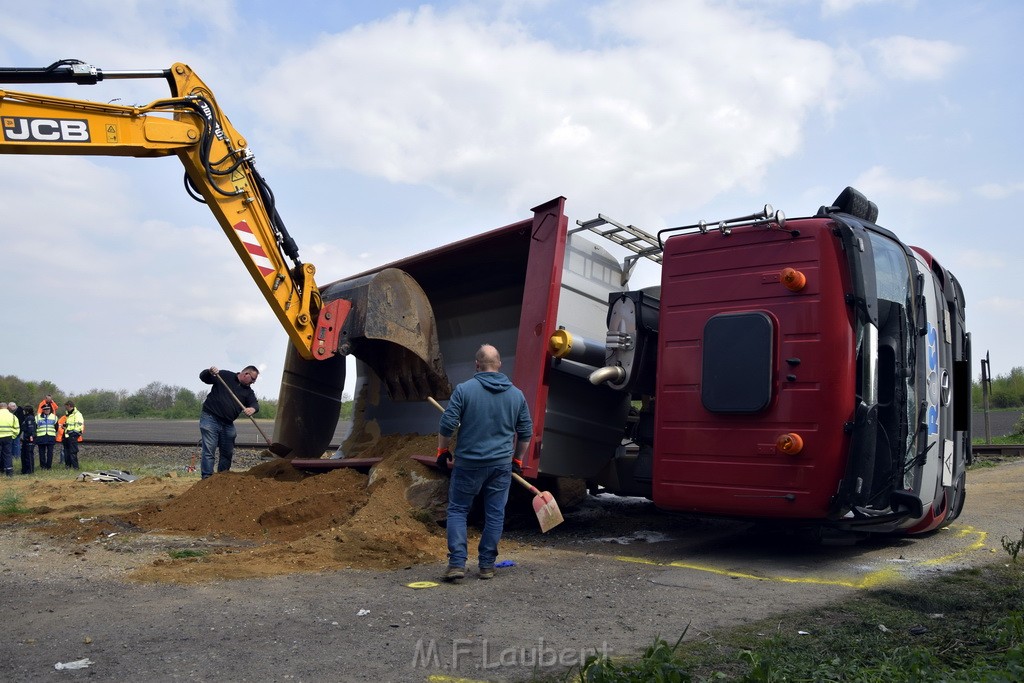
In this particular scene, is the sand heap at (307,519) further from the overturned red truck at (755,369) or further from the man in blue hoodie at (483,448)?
the overturned red truck at (755,369)

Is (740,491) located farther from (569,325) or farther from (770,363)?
(569,325)

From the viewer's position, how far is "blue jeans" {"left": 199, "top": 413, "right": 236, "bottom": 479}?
9367 mm

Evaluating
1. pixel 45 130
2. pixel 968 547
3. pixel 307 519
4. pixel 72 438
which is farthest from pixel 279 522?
pixel 72 438

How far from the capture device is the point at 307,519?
6.73 metres

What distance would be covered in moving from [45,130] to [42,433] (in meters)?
11.3

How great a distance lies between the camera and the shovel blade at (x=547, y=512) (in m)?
5.93

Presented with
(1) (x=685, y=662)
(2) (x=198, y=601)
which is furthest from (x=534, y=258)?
(1) (x=685, y=662)

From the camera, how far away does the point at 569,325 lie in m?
6.77

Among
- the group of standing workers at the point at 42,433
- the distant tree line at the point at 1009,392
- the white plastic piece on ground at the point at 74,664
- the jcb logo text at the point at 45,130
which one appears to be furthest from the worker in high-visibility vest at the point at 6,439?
the distant tree line at the point at 1009,392

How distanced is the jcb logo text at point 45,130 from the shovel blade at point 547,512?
4.33 meters

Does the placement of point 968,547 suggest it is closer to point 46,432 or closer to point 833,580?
point 833,580

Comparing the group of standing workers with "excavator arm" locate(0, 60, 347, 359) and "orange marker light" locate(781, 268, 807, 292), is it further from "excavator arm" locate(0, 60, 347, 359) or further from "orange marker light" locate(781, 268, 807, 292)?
"orange marker light" locate(781, 268, 807, 292)

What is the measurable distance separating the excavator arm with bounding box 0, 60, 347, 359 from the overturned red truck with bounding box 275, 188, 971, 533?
176cm

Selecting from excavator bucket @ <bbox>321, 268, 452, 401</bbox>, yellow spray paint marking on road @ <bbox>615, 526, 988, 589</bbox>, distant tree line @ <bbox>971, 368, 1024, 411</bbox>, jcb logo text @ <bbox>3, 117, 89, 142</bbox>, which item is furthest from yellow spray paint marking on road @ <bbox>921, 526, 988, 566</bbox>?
distant tree line @ <bbox>971, 368, 1024, 411</bbox>
